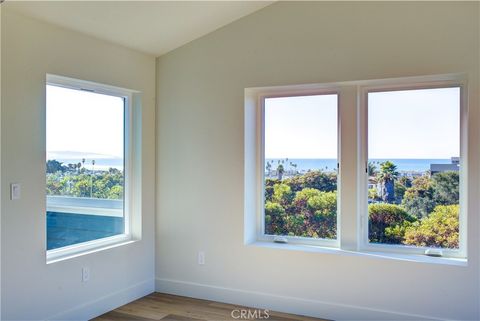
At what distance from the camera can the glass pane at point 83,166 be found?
10.5ft

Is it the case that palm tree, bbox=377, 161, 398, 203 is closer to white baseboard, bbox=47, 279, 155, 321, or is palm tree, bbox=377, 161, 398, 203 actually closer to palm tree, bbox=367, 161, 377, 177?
palm tree, bbox=367, 161, 377, 177

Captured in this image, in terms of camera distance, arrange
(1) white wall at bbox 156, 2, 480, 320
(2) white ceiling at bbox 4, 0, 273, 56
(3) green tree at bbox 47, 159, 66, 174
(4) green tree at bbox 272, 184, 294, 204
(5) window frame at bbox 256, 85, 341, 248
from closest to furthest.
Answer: (2) white ceiling at bbox 4, 0, 273, 56 → (1) white wall at bbox 156, 2, 480, 320 → (3) green tree at bbox 47, 159, 66, 174 → (5) window frame at bbox 256, 85, 341, 248 → (4) green tree at bbox 272, 184, 294, 204

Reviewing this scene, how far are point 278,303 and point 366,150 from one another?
153 cm

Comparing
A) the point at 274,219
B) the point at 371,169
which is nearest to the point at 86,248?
the point at 274,219

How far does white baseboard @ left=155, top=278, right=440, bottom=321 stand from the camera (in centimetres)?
328

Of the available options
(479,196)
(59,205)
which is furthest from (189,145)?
(479,196)

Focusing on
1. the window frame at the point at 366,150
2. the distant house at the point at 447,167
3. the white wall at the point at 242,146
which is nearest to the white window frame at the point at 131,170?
the white wall at the point at 242,146

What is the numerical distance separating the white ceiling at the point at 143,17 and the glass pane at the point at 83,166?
0.54 m

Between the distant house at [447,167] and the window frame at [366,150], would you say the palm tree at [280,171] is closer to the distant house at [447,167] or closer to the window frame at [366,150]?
the window frame at [366,150]

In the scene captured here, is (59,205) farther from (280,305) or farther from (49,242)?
(280,305)

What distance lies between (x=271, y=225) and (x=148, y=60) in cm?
199

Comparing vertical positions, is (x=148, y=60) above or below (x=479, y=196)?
above

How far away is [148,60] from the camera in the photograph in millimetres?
4008

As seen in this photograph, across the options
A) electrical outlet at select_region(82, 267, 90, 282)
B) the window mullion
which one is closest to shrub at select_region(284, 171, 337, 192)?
the window mullion
